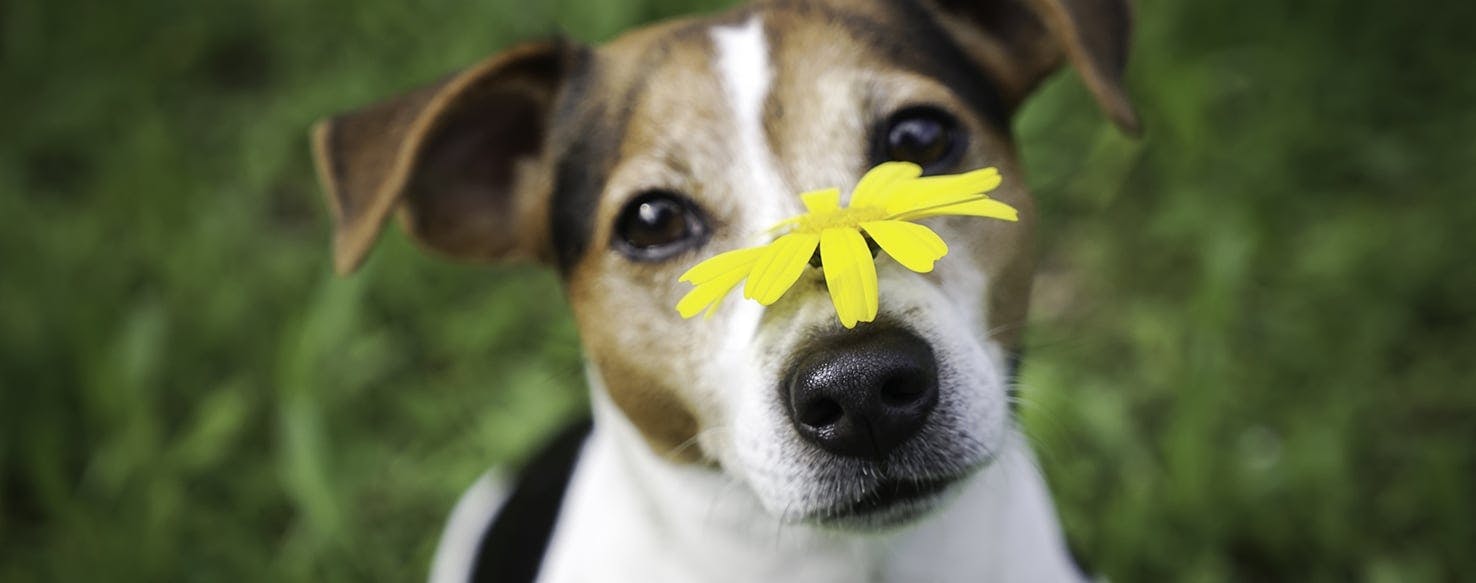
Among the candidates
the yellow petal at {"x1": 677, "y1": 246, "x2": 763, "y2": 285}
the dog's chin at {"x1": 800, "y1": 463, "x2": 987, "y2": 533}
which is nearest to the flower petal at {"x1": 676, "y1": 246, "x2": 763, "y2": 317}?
the yellow petal at {"x1": 677, "y1": 246, "x2": 763, "y2": 285}

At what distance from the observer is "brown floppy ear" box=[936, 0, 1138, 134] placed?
272cm

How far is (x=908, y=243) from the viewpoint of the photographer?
2.13m

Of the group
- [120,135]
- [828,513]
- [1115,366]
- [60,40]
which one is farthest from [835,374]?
[60,40]

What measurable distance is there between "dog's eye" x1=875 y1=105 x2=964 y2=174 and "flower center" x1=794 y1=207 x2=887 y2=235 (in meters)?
0.44

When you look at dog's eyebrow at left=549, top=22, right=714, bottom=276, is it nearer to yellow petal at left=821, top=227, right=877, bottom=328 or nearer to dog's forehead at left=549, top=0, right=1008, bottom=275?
dog's forehead at left=549, top=0, right=1008, bottom=275

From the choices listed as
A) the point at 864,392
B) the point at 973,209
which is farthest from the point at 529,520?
the point at 973,209

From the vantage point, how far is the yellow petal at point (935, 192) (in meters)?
2.18

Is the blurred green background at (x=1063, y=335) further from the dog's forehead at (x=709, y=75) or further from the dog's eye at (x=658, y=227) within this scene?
the dog's eye at (x=658, y=227)

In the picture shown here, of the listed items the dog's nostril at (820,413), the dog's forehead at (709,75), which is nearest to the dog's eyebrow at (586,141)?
the dog's forehead at (709,75)

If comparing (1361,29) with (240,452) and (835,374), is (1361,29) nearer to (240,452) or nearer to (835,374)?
(835,374)

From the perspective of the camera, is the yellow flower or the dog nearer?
the yellow flower

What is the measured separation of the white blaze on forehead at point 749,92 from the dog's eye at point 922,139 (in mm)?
223

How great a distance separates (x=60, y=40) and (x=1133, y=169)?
4618mm

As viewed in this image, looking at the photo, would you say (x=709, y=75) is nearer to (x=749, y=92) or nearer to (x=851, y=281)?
(x=749, y=92)
